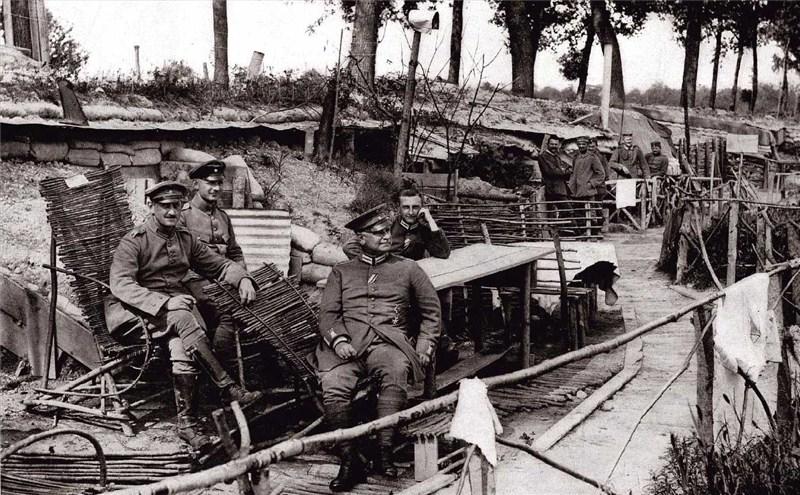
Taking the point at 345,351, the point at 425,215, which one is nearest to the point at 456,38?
the point at 425,215

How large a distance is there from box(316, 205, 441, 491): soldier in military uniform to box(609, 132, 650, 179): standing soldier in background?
1174cm

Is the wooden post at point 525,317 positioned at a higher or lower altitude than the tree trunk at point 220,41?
lower

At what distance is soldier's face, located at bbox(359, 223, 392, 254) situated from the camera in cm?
594

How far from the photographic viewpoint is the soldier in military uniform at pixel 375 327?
544cm

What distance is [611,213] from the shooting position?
16.8m

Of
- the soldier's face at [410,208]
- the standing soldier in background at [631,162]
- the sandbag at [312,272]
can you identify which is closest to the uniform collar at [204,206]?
the soldier's face at [410,208]

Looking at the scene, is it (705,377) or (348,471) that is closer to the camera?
(705,377)

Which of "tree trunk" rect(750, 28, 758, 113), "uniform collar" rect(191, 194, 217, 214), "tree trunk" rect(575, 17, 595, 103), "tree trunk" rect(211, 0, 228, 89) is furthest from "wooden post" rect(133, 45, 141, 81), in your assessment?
"tree trunk" rect(750, 28, 758, 113)

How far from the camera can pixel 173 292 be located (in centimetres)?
626

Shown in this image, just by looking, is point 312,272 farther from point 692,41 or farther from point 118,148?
point 692,41

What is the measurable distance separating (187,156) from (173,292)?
205 inches

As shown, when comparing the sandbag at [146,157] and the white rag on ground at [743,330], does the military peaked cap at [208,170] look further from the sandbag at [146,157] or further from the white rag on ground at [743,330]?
the white rag on ground at [743,330]

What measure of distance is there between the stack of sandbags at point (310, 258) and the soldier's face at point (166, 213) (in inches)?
136

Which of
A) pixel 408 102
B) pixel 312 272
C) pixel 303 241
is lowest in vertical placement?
pixel 312 272
